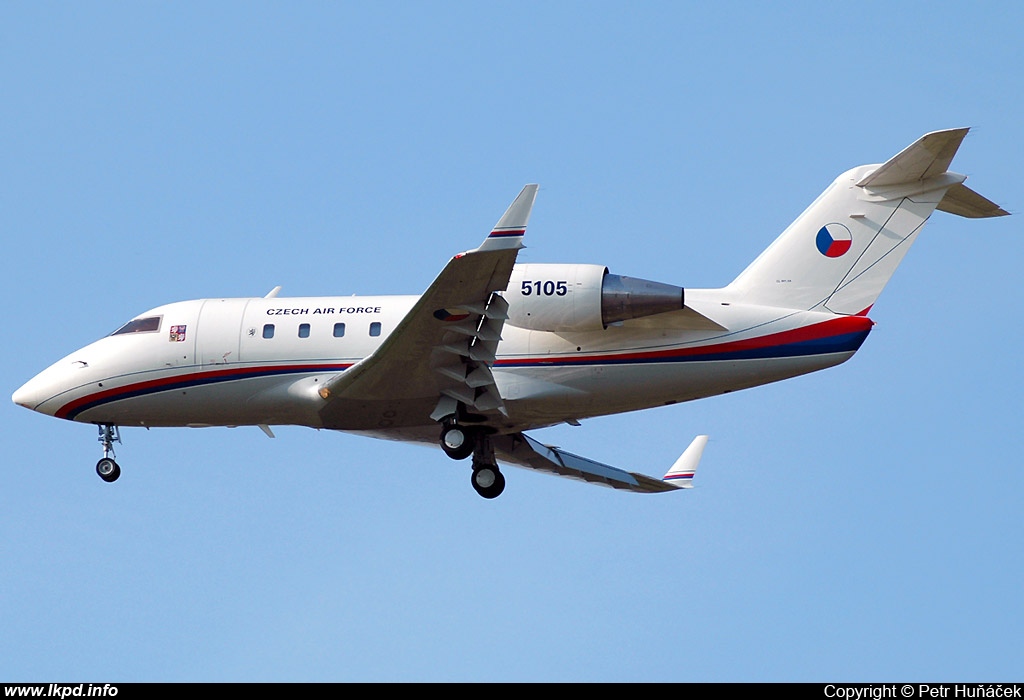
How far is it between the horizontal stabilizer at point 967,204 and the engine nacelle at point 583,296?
4.53m

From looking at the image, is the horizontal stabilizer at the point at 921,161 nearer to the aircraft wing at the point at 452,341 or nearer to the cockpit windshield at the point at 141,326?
the aircraft wing at the point at 452,341

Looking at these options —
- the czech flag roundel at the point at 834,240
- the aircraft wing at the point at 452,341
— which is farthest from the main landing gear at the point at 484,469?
the czech flag roundel at the point at 834,240

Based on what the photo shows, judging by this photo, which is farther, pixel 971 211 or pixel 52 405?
pixel 52 405

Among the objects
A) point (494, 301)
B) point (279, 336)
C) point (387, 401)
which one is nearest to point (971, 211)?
point (494, 301)

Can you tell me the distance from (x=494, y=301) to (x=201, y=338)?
5952 millimetres

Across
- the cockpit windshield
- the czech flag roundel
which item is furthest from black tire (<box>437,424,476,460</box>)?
the czech flag roundel

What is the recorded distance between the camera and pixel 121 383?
977 inches

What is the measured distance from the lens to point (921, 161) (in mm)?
22531

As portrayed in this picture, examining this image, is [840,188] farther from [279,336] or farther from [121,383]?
[121,383]

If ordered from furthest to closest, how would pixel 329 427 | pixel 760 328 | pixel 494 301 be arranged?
pixel 329 427, pixel 760 328, pixel 494 301

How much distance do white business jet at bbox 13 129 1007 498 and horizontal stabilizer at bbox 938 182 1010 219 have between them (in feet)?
0.10

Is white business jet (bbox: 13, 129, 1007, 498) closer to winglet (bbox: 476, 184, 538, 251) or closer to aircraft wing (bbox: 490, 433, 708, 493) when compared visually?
winglet (bbox: 476, 184, 538, 251)

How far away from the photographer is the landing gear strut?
25625 millimetres

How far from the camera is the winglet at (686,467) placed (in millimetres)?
27562
